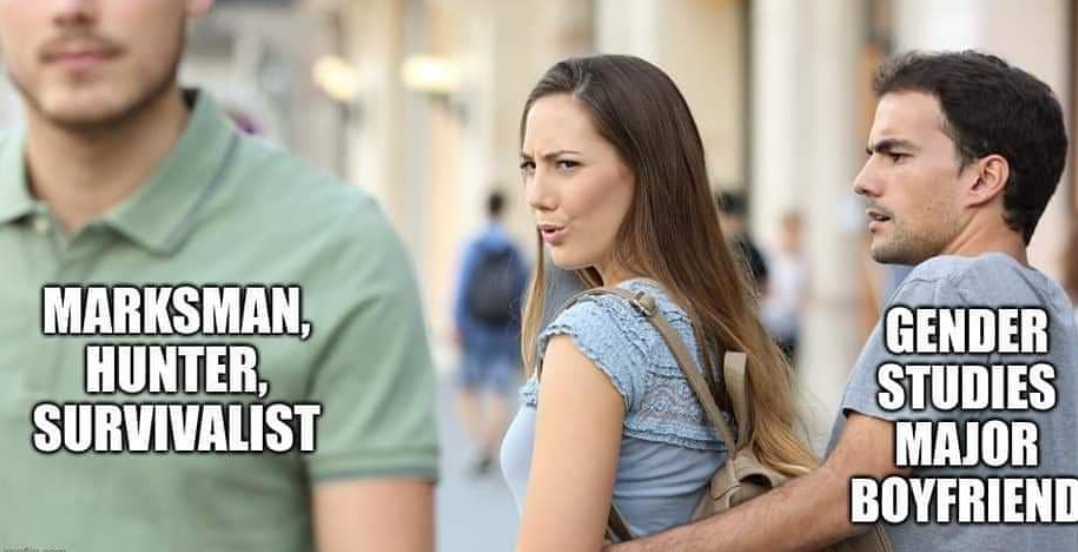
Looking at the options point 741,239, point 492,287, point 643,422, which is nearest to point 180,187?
point 643,422

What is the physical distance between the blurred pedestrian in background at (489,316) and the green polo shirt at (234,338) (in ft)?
34.8

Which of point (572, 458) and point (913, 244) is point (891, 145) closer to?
point (913, 244)

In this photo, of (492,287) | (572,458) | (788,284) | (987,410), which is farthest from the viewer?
(788,284)

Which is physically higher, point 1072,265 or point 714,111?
point 714,111

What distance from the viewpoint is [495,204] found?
1345 centimetres

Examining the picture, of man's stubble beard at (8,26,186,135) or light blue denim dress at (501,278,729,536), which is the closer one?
man's stubble beard at (8,26,186,135)

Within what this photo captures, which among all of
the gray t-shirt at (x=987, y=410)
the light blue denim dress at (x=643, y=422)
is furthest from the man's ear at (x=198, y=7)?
the gray t-shirt at (x=987, y=410)

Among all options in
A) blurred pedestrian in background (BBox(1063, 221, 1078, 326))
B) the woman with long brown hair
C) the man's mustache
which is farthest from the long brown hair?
blurred pedestrian in background (BBox(1063, 221, 1078, 326))

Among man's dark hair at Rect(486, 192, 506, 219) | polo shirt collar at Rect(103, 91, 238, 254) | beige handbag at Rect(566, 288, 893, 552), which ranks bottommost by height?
beige handbag at Rect(566, 288, 893, 552)

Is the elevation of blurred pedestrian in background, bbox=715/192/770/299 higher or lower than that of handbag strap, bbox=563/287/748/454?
higher

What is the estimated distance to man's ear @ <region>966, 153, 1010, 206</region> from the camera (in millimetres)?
3072

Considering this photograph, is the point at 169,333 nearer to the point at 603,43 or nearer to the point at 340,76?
the point at 603,43

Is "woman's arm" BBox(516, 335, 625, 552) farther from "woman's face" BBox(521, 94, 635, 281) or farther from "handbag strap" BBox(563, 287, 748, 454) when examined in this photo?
"woman's face" BBox(521, 94, 635, 281)

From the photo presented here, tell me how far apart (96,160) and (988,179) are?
130 centimetres
